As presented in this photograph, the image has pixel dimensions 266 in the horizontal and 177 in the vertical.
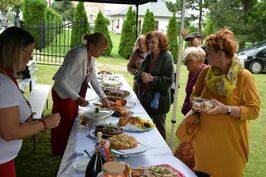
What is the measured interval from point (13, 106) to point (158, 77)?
6.99 ft

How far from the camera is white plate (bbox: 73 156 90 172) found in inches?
69.2

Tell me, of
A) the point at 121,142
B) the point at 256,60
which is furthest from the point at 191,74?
the point at 256,60

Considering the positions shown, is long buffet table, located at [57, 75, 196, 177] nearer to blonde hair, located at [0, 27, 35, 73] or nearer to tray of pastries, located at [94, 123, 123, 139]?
tray of pastries, located at [94, 123, 123, 139]

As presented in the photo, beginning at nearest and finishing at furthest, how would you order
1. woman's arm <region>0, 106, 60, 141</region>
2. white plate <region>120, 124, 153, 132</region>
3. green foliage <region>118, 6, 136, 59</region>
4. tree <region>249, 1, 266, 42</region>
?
woman's arm <region>0, 106, 60, 141</region> < white plate <region>120, 124, 153, 132</region> < green foliage <region>118, 6, 136, 59</region> < tree <region>249, 1, 266, 42</region>

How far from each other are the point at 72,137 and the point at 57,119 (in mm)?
661

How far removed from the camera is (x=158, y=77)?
3.47 metres

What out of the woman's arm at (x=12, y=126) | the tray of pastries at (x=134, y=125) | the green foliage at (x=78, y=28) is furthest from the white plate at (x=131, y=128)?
the green foliage at (x=78, y=28)

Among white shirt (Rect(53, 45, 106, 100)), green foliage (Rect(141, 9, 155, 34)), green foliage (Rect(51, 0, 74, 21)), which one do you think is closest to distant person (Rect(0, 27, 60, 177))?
white shirt (Rect(53, 45, 106, 100))

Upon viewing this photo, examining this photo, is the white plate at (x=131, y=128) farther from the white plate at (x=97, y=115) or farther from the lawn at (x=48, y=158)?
the lawn at (x=48, y=158)

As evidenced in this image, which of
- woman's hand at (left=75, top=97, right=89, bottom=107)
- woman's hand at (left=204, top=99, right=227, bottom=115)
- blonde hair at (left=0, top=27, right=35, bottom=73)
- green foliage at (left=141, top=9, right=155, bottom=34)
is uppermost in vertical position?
green foliage at (left=141, top=9, right=155, bottom=34)

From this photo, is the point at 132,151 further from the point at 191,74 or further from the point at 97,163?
the point at 191,74

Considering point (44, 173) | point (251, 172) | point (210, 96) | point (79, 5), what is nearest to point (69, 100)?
point (44, 173)

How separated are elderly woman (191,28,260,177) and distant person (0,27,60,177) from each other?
97 cm

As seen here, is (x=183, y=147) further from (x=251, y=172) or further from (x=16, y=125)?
(x=251, y=172)
